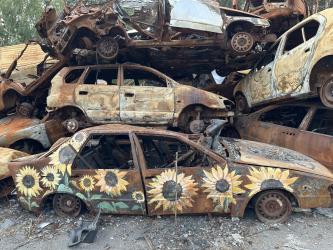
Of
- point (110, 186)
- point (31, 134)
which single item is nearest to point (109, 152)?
point (110, 186)

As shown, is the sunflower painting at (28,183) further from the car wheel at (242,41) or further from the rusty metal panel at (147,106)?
the car wheel at (242,41)

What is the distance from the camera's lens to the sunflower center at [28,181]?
5.33 m

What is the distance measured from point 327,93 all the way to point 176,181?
3243mm

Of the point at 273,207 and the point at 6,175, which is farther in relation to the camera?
the point at 6,175

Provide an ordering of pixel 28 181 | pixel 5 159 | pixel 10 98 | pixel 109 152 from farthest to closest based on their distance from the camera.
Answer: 1. pixel 10 98
2. pixel 5 159
3. pixel 109 152
4. pixel 28 181

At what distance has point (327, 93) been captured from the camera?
6512 millimetres

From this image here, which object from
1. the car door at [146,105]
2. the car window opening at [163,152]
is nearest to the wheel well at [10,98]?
the car door at [146,105]

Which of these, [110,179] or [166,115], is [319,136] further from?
[110,179]

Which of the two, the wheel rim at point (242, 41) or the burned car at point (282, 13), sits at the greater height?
the burned car at point (282, 13)

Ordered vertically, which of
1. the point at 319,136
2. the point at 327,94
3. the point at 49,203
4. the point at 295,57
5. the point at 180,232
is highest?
the point at 295,57

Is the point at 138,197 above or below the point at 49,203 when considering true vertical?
above

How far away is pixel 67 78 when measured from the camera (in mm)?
8133

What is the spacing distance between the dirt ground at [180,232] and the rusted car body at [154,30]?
3.92 metres

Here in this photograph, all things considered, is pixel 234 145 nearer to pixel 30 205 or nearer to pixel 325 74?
pixel 325 74
